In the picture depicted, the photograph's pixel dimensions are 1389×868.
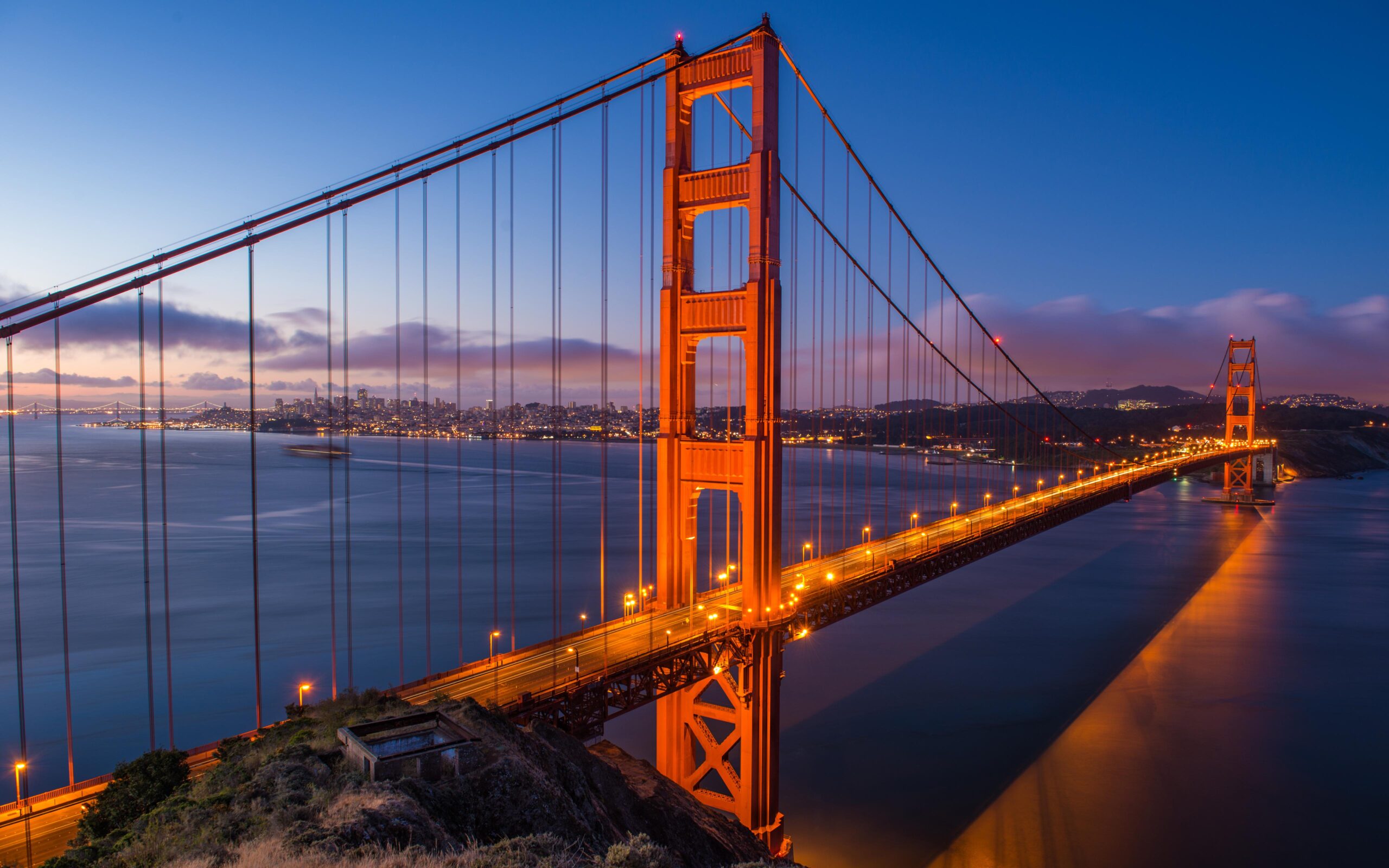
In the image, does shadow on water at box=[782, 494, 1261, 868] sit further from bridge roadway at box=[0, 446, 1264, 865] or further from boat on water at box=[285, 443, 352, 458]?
boat on water at box=[285, 443, 352, 458]

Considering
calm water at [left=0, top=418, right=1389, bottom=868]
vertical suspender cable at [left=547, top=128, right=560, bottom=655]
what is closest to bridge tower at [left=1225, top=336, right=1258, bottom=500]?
calm water at [left=0, top=418, right=1389, bottom=868]

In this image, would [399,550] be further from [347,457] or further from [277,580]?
[277,580]

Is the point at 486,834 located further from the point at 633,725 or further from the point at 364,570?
the point at 364,570

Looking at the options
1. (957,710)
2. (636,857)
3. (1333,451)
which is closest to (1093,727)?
(957,710)

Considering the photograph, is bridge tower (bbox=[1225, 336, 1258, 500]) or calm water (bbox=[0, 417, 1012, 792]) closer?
calm water (bbox=[0, 417, 1012, 792])

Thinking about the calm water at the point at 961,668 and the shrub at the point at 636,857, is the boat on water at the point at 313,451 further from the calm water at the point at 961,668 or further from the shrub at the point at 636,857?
the shrub at the point at 636,857
